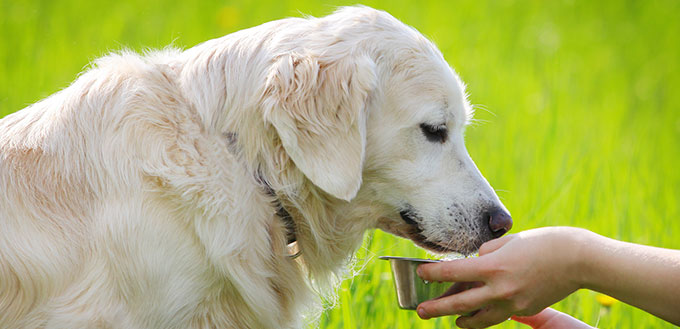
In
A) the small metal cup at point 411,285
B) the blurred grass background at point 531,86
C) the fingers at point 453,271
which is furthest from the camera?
the blurred grass background at point 531,86

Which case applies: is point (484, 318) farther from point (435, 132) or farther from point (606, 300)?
point (606, 300)

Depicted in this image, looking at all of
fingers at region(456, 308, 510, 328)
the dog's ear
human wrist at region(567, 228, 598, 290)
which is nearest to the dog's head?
→ the dog's ear

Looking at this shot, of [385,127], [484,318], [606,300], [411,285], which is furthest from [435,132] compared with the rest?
[606,300]

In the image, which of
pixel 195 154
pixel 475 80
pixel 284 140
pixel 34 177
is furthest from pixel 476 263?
pixel 475 80

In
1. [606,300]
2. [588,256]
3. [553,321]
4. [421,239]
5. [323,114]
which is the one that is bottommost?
[606,300]

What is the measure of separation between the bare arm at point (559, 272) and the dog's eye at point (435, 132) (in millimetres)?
528

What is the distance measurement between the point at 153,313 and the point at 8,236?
0.57 meters

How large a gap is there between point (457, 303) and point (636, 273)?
591mm

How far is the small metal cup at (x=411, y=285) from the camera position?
2.60 m

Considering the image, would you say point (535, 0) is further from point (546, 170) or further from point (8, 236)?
point (8, 236)

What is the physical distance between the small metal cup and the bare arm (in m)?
0.12

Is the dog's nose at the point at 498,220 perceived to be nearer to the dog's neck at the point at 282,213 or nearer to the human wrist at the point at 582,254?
the human wrist at the point at 582,254

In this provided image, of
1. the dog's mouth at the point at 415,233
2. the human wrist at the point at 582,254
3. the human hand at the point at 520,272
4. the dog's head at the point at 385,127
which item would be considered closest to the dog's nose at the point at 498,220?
the dog's head at the point at 385,127

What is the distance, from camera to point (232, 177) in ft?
8.48
